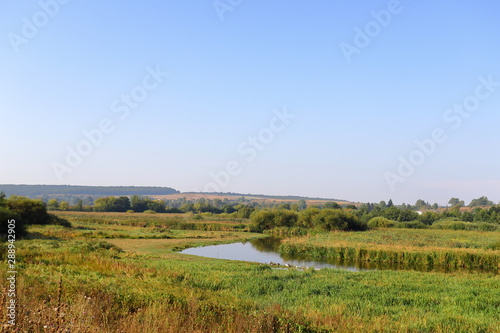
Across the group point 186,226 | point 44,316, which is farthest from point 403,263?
point 186,226

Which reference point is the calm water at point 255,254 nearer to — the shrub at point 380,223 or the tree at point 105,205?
the shrub at point 380,223

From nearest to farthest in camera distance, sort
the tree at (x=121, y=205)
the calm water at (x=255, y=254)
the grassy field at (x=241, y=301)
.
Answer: the grassy field at (x=241, y=301) < the calm water at (x=255, y=254) < the tree at (x=121, y=205)

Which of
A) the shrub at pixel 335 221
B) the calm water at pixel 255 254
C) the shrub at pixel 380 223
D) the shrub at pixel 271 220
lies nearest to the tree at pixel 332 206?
the shrub at pixel 380 223

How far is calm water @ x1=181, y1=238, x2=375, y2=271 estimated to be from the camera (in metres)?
29.7

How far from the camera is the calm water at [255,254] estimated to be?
1168 inches

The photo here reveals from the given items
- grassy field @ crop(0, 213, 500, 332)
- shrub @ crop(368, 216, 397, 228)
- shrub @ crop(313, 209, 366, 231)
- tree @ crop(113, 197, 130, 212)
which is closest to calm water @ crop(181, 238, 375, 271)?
grassy field @ crop(0, 213, 500, 332)

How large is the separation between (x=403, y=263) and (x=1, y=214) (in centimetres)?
3177

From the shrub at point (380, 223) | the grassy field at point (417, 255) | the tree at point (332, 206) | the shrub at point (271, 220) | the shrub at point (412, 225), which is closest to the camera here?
the grassy field at point (417, 255)

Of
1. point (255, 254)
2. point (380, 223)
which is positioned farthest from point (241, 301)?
point (380, 223)

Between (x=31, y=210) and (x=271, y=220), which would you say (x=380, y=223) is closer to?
(x=271, y=220)

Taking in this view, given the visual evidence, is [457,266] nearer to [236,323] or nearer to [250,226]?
[236,323]

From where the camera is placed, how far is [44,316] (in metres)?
5.92

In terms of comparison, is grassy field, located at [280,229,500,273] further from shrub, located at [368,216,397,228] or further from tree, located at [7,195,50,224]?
tree, located at [7,195,50,224]

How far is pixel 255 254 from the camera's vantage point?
36.3 metres
